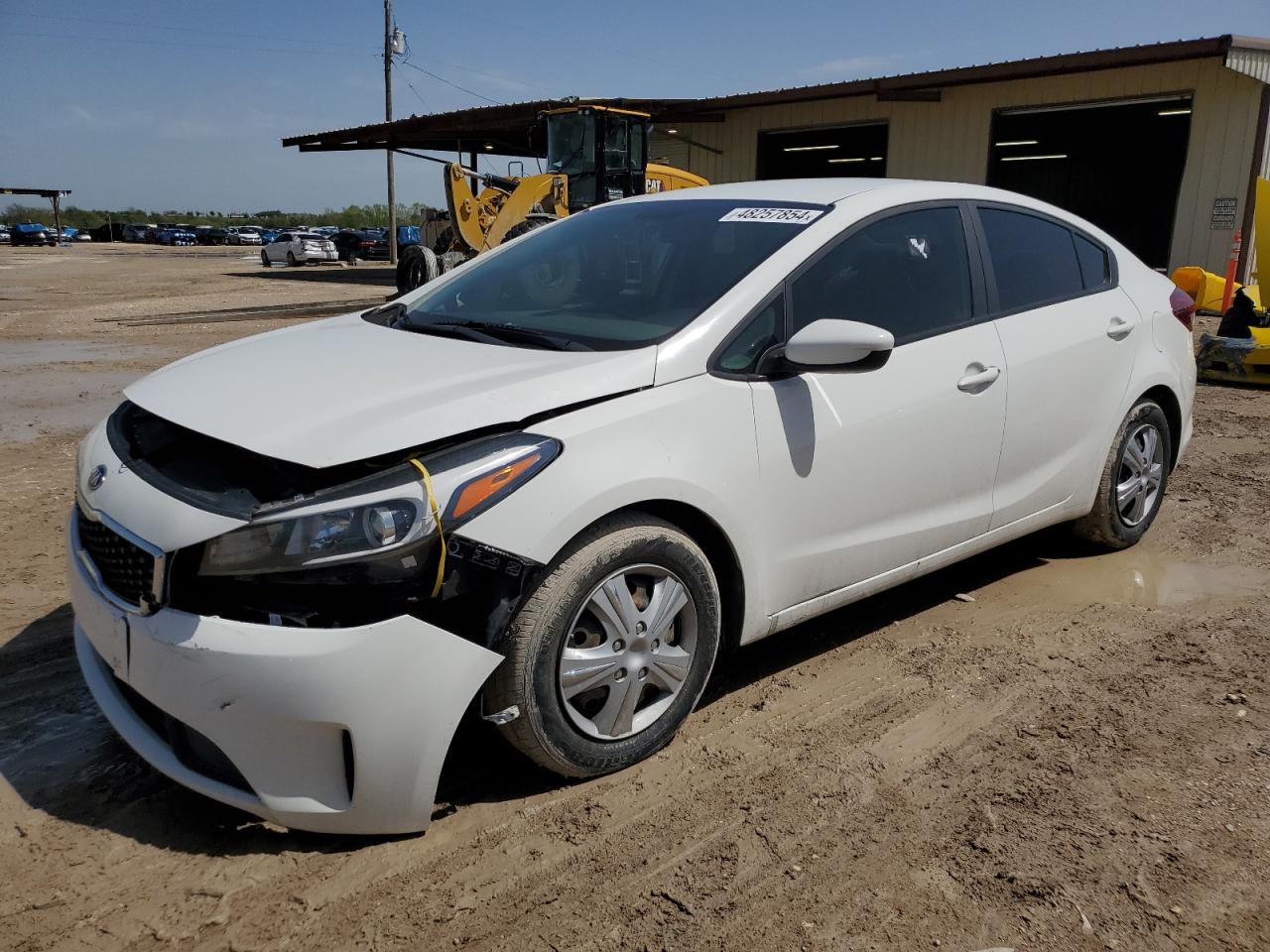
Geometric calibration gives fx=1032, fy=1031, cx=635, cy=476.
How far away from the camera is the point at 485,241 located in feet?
57.7

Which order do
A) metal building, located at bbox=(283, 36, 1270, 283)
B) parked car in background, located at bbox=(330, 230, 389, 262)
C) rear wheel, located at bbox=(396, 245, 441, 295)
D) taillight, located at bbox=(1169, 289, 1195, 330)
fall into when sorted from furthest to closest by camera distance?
parked car in background, located at bbox=(330, 230, 389, 262)
metal building, located at bbox=(283, 36, 1270, 283)
rear wheel, located at bbox=(396, 245, 441, 295)
taillight, located at bbox=(1169, 289, 1195, 330)

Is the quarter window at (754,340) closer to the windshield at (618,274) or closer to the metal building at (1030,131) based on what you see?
the windshield at (618,274)

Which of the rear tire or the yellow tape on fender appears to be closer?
the yellow tape on fender

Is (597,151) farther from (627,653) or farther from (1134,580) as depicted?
(627,653)

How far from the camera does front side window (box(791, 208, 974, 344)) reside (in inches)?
130

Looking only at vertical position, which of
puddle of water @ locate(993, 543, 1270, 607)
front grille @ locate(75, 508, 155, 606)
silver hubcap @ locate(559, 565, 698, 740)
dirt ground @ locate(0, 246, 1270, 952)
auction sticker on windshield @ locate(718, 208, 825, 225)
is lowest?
dirt ground @ locate(0, 246, 1270, 952)

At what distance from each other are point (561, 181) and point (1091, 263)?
13.9 meters

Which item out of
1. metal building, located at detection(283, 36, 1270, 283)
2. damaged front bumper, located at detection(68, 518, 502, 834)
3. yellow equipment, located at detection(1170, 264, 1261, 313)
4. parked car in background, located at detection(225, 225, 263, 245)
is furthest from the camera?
parked car in background, located at detection(225, 225, 263, 245)

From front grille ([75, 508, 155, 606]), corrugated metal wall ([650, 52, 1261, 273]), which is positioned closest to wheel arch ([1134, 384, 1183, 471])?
front grille ([75, 508, 155, 606])

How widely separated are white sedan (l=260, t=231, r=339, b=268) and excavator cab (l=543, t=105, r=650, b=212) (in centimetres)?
2505

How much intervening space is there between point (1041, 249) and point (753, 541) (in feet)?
6.97

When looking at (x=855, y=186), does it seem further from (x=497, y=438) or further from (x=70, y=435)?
(x=70, y=435)

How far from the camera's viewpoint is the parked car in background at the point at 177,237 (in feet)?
211

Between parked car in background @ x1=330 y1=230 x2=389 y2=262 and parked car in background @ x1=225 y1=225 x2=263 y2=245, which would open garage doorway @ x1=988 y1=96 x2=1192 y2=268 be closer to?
parked car in background @ x1=330 y1=230 x2=389 y2=262
